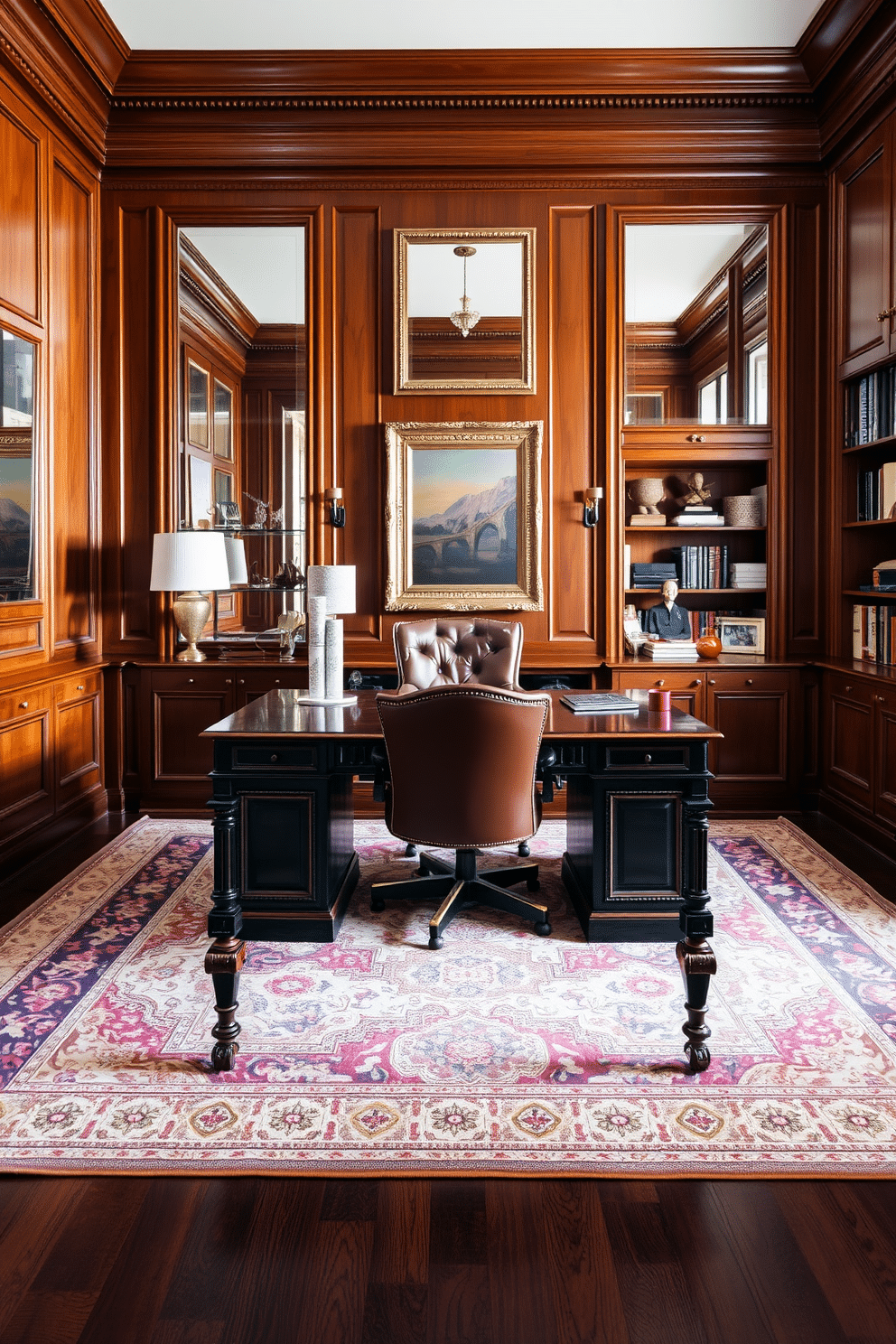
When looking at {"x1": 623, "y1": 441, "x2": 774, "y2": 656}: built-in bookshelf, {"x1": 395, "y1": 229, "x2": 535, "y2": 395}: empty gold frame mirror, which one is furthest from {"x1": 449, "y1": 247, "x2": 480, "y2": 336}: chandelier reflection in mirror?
{"x1": 623, "y1": 441, "x2": 774, "y2": 656}: built-in bookshelf

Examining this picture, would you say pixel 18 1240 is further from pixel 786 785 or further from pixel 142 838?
pixel 786 785

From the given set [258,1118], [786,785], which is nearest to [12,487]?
[258,1118]

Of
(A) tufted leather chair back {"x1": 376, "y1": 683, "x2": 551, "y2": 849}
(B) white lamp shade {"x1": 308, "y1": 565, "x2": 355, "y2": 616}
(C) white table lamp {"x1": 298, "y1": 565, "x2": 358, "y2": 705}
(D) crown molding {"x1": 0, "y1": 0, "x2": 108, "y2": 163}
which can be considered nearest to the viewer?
(A) tufted leather chair back {"x1": 376, "y1": 683, "x2": 551, "y2": 849}

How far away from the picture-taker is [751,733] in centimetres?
495

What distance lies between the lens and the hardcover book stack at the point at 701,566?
520 centimetres

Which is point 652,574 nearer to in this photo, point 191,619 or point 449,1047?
point 191,619

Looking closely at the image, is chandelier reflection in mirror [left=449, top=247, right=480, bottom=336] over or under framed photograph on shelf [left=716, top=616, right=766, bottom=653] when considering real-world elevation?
over

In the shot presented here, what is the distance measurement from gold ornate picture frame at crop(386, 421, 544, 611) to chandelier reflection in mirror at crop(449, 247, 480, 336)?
19.7 inches

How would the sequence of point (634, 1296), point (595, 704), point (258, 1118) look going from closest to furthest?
1. point (634, 1296)
2. point (258, 1118)
3. point (595, 704)

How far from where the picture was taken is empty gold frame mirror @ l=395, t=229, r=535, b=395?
499 cm

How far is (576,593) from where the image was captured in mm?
5109

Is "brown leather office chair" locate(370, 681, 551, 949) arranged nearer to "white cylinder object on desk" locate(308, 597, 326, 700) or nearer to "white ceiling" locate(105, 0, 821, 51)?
"white cylinder object on desk" locate(308, 597, 326, 700)

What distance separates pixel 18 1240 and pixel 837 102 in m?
5.46

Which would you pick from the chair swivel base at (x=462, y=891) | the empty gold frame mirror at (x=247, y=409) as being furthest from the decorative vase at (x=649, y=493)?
the chair swivel base at (x=462, y=891)
